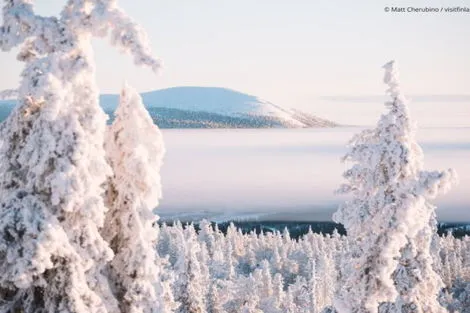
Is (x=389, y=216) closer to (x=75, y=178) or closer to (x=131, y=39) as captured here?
(x=131, y=39)

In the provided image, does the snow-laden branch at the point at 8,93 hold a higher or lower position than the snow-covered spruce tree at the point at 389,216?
higher

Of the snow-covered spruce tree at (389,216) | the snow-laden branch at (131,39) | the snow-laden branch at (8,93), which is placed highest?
the snow-laden branch at (131,39)

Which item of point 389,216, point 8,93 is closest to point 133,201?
point 8,93

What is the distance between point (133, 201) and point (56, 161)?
1.90 meters

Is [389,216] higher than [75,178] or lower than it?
lower

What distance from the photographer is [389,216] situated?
1784 centimetres

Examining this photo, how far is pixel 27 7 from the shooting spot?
A: 1094cm

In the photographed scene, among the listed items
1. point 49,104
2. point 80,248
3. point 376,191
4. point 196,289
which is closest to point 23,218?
point 80,248

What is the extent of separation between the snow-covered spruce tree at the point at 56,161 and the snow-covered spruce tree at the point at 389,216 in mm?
9435

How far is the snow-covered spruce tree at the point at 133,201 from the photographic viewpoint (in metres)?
11.7

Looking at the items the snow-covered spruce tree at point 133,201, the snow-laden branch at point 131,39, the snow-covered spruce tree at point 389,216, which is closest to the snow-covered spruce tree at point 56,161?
the snow-laden branch at point 131,39

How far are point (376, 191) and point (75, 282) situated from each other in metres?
10.5

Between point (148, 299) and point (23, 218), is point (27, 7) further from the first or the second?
point (148, 299)

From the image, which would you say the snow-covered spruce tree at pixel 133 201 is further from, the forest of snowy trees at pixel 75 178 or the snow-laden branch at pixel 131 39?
the snow-laden branch at pixel 131 39
